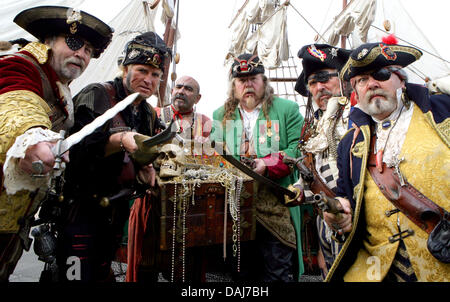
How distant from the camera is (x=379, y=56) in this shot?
2.12 meters

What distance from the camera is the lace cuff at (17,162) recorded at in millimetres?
1278

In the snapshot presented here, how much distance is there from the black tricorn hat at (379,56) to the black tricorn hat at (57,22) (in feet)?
5.99

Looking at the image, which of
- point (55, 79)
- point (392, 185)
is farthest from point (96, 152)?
point (392, 185)

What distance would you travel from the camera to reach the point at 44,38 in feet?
6.72

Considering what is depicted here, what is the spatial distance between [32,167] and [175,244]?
1.61 meters

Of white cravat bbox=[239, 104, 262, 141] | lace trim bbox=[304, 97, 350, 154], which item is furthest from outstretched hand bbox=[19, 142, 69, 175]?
lace trim bbox=[304, 97, 350, 154]

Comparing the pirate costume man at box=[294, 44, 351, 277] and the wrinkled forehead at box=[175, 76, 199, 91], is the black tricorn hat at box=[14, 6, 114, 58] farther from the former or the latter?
the wrinkled forehead at box=[175, 76, 199, 91]

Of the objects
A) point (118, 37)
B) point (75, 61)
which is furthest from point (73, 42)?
point (118, 37)

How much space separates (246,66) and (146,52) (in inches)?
50.2

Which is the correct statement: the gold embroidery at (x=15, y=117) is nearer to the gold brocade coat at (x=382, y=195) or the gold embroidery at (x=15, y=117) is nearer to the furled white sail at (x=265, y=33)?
the gold brocade coat at (x=382, y=195)

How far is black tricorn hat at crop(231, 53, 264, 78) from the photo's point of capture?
11.3 ft

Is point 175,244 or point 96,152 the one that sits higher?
point 96,152

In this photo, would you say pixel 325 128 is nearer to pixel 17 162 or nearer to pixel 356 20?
pixel 17 162
